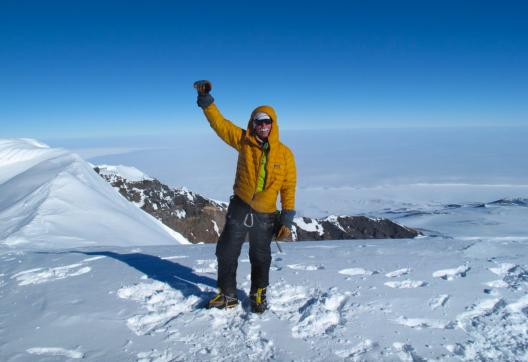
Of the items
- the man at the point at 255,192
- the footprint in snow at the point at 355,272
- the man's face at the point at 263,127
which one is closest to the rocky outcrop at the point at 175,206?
Result: the footprint in snow at the point at 355,272

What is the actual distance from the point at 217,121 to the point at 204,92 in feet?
1.28

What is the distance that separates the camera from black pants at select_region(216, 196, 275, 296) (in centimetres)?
435

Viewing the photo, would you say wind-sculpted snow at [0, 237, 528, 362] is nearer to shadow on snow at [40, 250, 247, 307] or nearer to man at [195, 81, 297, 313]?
shadow on snow at [40, 250, 247, 307]

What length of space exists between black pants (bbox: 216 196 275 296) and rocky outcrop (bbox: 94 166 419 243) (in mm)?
24459

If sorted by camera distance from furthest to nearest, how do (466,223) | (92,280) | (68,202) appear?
(466,223), (68,202), (92,280)

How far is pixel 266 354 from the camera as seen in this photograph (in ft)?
11.2

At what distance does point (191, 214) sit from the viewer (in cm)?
3111

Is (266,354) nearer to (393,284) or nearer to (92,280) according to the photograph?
(393,284)

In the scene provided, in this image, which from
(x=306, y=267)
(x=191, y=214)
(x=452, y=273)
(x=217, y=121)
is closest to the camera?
(x=217, y=121)

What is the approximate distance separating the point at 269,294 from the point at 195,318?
45.5 inches

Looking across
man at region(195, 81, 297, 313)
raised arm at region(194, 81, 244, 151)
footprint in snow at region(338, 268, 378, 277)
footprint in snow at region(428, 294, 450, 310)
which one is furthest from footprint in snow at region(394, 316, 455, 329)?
raised arm at region(194, 81, 244, 151)

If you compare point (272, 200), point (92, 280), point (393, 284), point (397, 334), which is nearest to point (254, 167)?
point (272, 200)

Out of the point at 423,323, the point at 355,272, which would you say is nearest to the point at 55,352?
the point at 423,323

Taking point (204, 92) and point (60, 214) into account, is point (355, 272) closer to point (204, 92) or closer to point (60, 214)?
point (204, 92)
